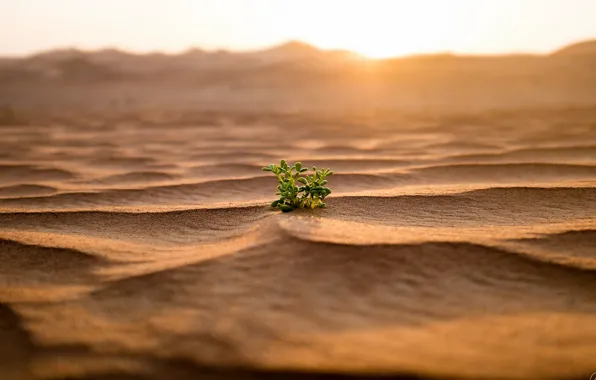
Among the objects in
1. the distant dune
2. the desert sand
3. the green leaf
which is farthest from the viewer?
the distant dune

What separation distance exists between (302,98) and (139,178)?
570 inches

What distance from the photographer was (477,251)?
186 cm

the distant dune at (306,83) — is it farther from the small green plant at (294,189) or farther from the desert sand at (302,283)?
the small green plant at (294,189)

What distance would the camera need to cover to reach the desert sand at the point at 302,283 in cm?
127

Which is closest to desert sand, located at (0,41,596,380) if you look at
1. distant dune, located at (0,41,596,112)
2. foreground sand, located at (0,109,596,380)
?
foreground sand, located at (0,109,596,380)

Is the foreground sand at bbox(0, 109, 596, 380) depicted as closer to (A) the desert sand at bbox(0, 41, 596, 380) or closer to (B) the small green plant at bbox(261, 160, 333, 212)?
(A) the desert sand at bbox(0, 41, 596, 380)

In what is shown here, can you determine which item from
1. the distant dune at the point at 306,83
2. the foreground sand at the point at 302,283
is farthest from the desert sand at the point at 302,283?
the distant dune at the point at 306,83


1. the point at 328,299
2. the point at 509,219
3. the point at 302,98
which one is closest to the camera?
the point at 328,299

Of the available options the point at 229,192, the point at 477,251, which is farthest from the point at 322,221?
the point at 229,192

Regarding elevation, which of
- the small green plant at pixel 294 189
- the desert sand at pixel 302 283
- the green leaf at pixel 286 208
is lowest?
the desert sand at pixel 302 283

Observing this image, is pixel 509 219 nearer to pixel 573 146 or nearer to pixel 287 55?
pixel 573 146

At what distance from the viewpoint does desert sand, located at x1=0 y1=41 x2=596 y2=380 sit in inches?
50.0

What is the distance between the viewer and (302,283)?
164cm

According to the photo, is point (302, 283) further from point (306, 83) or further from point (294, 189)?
point (306, 83)
